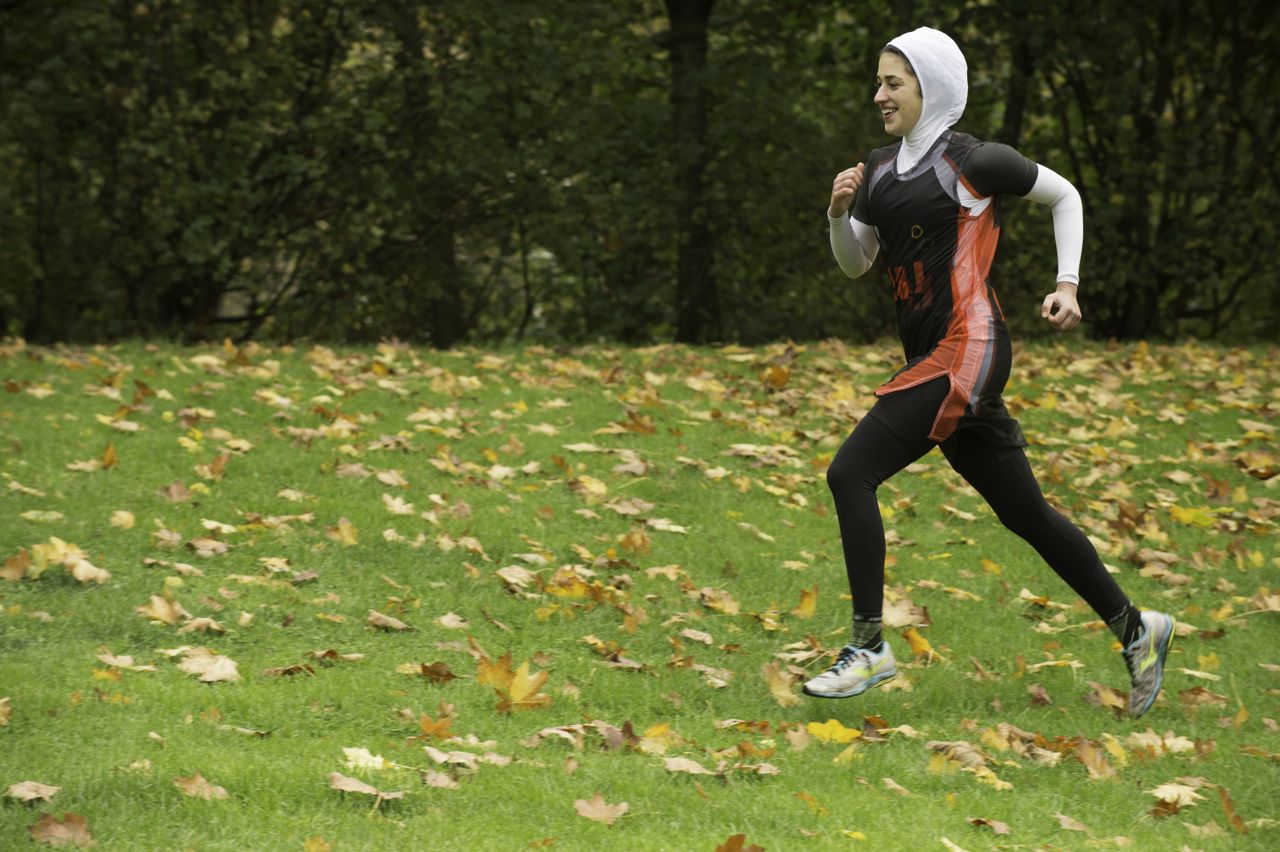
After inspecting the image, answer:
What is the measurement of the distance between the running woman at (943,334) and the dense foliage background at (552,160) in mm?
9073

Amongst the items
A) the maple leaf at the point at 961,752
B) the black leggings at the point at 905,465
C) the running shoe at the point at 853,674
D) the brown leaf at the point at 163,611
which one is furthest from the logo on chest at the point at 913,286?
the brown leaf at the point at 163,611

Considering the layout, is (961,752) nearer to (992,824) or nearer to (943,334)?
(992,824)

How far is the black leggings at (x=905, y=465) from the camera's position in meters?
4.44

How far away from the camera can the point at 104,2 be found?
1218 cm

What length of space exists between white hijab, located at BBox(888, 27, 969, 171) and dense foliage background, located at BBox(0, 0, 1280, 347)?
29.6 ft

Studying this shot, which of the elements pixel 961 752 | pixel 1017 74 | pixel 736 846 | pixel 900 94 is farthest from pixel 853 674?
pixel 1017 74

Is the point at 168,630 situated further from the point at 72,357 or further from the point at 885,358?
the point at 885,358

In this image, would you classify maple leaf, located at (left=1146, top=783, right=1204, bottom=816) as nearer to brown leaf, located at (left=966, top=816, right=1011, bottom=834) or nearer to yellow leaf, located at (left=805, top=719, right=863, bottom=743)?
brown leaf, located at (left=966, top=816, right=1011, bottom=834)

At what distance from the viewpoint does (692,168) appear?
45.5 ft

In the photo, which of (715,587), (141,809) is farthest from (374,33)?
(141,809)

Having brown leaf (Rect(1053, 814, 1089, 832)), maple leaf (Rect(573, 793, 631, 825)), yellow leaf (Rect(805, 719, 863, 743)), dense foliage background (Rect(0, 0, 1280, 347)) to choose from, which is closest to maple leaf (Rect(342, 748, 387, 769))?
maple leaf (Rect(573, 793, 631, 825))

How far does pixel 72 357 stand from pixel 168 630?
19.4ft

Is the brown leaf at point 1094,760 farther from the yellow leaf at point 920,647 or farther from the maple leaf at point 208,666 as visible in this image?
the maple leaf at point 208,666

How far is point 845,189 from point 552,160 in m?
9.46
